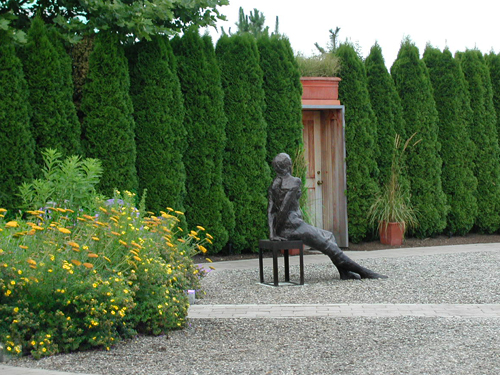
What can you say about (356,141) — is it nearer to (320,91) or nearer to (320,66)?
(320,91)

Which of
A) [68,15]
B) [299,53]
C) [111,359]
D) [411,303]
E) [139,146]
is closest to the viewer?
[111,359]

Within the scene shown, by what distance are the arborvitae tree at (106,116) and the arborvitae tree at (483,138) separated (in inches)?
276

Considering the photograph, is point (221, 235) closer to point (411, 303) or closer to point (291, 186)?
point (291, 186)

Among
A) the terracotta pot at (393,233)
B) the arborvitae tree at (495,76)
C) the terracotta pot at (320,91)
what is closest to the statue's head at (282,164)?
the terracotta pot at (320,91)

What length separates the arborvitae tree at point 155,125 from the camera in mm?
9484

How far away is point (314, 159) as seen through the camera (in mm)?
11617

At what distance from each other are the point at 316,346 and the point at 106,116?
5555 millimetres

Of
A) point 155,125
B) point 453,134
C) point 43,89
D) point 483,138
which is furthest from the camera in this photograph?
point 483,138

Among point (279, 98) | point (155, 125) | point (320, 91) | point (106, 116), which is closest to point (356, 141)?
point (320, 91)

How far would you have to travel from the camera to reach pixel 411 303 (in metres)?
6.07

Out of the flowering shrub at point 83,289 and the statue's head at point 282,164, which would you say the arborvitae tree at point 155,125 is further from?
the flowering shrub at point 83,289

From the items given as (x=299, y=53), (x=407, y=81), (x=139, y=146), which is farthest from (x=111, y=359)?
(x=407, y=81)

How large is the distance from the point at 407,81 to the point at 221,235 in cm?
470

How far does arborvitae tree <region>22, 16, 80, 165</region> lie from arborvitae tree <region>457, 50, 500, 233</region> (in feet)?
25.8
